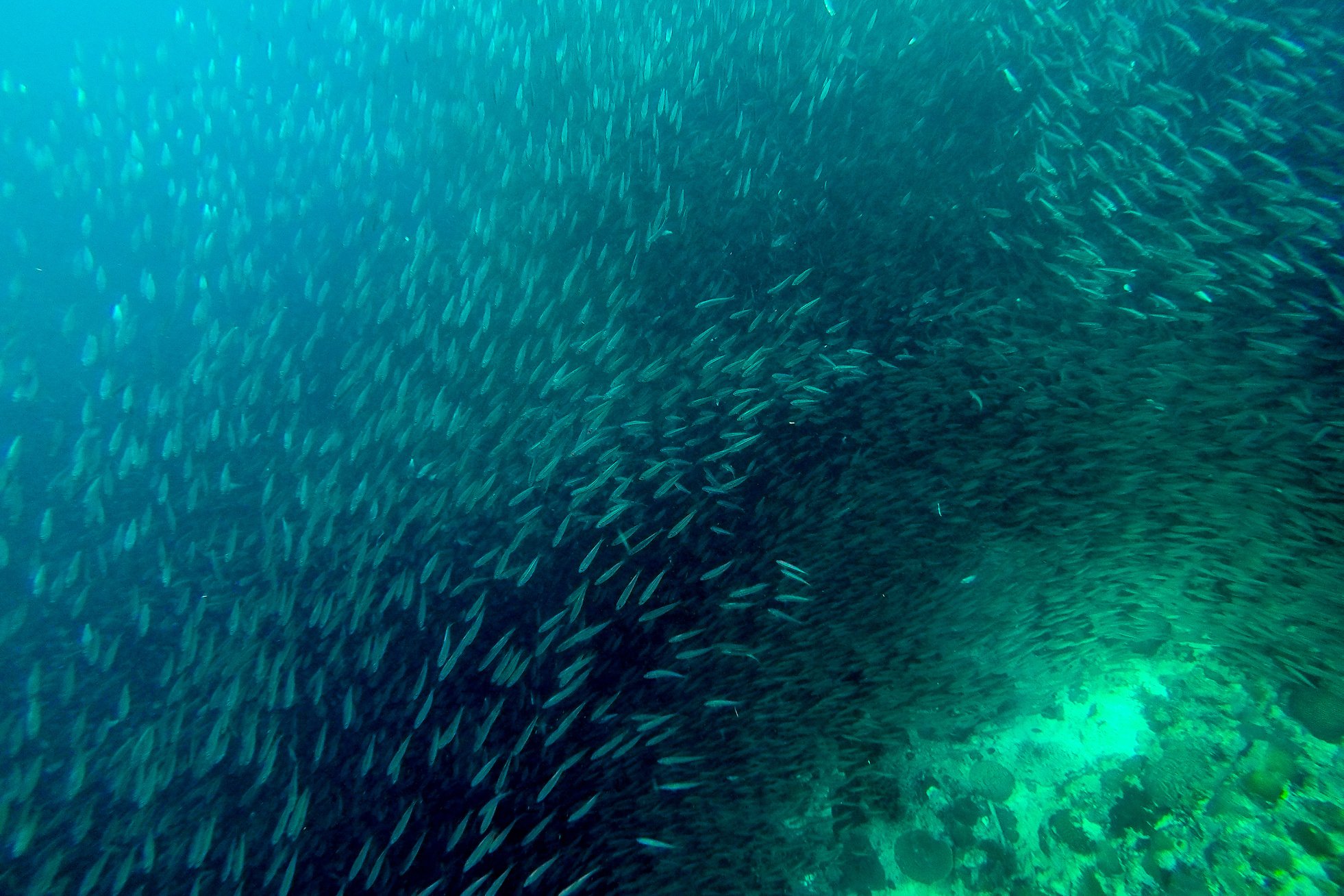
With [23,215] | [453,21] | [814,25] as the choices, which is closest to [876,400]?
[814,25]

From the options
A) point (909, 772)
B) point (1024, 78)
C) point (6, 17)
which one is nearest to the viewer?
point (909, 772)

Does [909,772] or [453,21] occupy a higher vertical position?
[453,21]

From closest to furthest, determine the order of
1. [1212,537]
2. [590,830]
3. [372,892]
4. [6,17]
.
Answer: [372,892]
[590,830]
[1212,537]
[6,17]

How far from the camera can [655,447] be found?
5.95 metres

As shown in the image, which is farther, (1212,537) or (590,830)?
(1212,537)

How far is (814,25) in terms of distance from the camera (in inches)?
317

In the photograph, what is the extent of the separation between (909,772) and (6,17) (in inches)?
526

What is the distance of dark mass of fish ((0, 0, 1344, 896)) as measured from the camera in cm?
486

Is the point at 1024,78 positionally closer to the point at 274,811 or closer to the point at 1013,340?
the point at 1013,340

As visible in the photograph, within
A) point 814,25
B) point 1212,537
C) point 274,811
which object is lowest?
point 1212,537

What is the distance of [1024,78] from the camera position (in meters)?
7.23

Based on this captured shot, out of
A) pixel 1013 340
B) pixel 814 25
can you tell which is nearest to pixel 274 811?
pixel 1013 340

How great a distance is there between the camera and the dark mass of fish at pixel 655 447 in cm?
486

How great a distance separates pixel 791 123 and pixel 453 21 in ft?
13.7
